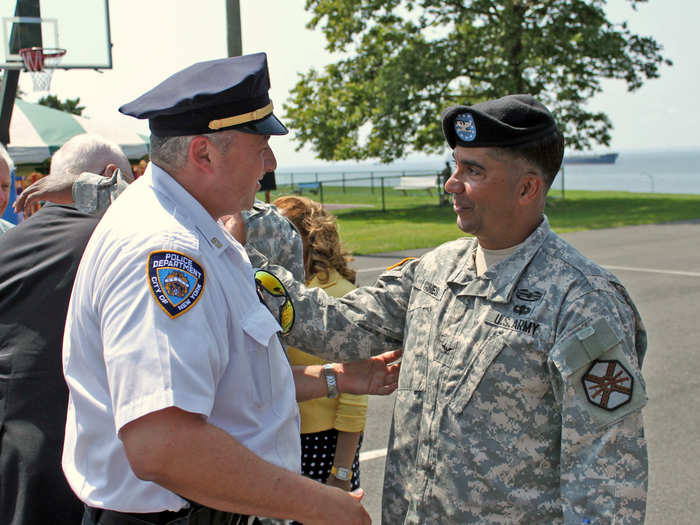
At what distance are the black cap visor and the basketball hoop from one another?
26.0 ft

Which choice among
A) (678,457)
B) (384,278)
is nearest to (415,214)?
(678,457)

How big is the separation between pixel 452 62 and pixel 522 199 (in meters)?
24.9

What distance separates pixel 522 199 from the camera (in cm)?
205

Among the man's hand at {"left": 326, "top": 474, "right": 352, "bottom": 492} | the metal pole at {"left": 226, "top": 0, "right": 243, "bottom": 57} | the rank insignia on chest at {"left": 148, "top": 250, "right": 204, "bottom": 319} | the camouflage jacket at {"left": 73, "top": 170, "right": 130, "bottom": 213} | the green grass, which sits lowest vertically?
the green grass

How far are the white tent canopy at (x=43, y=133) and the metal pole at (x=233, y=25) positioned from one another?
4559mm

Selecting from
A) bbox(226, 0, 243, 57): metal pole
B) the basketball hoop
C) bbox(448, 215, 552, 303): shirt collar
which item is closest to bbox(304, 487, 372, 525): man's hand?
bbox(448, 215, 552, 303): shirt collar

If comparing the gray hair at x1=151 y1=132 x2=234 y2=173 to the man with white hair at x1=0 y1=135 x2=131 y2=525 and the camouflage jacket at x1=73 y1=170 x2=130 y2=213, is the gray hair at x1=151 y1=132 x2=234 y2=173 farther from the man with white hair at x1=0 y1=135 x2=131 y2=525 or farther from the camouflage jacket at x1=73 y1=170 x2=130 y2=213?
the camouflage jacket at x1=73 y1=170 x2=130 y2=213

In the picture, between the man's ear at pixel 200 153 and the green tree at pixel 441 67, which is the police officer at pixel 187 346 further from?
the green tree at pixel 441 67

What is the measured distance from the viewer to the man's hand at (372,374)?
8.20 feet

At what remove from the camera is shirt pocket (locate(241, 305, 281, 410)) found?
1.52 meters

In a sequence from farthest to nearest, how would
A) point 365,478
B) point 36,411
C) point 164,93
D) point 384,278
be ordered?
point 365,478 → point 384,278 → point 36,411 → point 164,93

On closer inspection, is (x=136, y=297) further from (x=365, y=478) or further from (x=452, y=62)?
(x=452, y=62)

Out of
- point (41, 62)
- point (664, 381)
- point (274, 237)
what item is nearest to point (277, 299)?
point (274, 237)

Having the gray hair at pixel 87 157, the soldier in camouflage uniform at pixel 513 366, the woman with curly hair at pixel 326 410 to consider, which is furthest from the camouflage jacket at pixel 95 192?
the soldier in camouflage uniform at pixel 513 366
